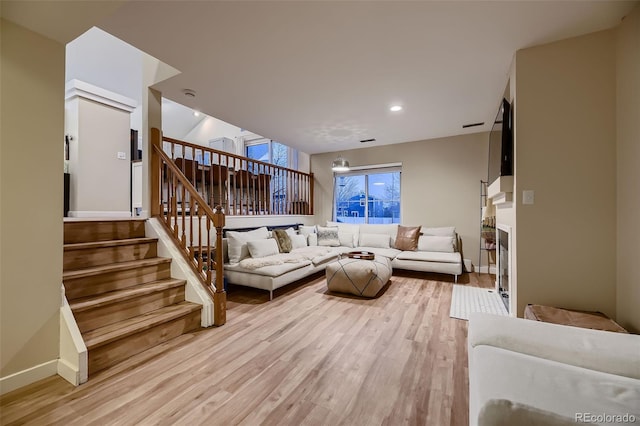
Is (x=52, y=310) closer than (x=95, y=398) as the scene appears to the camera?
No

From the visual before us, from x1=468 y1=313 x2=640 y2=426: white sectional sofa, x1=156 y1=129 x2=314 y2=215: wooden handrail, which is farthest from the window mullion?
x1=468 y1=313 x2=640 y2=426: white sectional sofa

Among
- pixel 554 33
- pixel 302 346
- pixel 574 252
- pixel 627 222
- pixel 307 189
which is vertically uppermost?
pixel 554 33

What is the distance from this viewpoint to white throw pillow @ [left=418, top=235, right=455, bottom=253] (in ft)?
15.3

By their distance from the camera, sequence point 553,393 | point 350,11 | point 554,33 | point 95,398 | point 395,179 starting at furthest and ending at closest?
point 395,179 < point 554,33 < point 350,11 < point 95,398 < point 553,393

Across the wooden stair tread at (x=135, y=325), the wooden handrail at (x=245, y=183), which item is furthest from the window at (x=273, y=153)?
the wooden stair tread at (x=135, y=325)

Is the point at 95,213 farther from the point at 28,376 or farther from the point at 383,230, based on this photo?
the point at 383,230

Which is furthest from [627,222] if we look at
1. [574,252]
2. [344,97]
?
[344,97]

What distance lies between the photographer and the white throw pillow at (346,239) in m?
5.45

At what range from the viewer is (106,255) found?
245cm

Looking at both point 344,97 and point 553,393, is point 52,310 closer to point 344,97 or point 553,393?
point 553,393

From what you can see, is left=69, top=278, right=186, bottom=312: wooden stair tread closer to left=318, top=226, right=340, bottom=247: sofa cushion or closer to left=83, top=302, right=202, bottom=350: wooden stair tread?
left=83, top=302, right=202, bottom=350: wooden stair tread

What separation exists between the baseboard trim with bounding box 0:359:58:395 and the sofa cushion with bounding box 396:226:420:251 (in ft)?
15.5

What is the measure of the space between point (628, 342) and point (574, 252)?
50.3 inches

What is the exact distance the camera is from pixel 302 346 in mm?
2158
